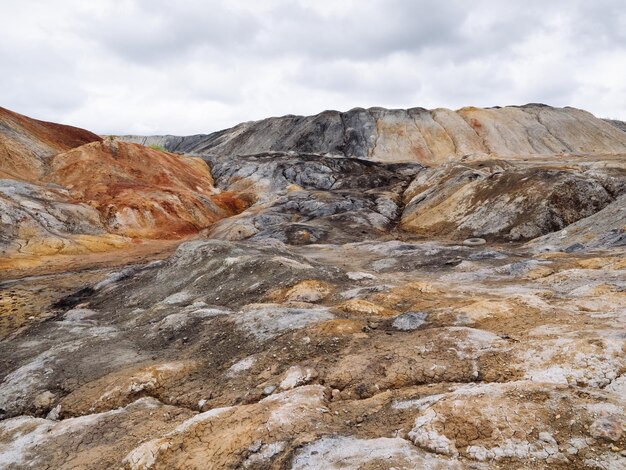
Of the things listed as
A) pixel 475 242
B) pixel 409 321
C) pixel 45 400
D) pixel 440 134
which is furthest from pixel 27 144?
pixel 440 134

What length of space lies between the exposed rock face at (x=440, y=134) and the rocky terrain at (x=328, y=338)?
52.2 m

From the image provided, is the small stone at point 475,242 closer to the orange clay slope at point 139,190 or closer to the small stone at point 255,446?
the small stone at point 255,446

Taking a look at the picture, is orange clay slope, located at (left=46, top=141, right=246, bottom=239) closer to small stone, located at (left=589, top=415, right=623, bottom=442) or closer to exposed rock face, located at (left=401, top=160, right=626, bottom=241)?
exposed rock face, located at (left=401, top=160, right=626, bottom=241)

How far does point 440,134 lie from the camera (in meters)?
100

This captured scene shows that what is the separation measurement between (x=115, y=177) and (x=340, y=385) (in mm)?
56744

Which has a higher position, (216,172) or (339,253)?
(216,172)

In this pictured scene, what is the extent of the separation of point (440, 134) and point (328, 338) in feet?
315

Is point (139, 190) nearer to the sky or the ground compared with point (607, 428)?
nearer to the sky

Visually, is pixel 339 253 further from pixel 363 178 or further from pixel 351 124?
pixel 351 124

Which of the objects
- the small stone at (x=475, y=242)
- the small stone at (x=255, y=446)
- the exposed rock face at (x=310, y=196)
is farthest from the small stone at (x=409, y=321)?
the exposed rock face at (x=310, y=196)

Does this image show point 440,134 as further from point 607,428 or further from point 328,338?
point 607,428

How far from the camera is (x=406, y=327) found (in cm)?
1363

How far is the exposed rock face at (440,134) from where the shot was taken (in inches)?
3784

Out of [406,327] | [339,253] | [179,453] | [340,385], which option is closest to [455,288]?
[406,327]
